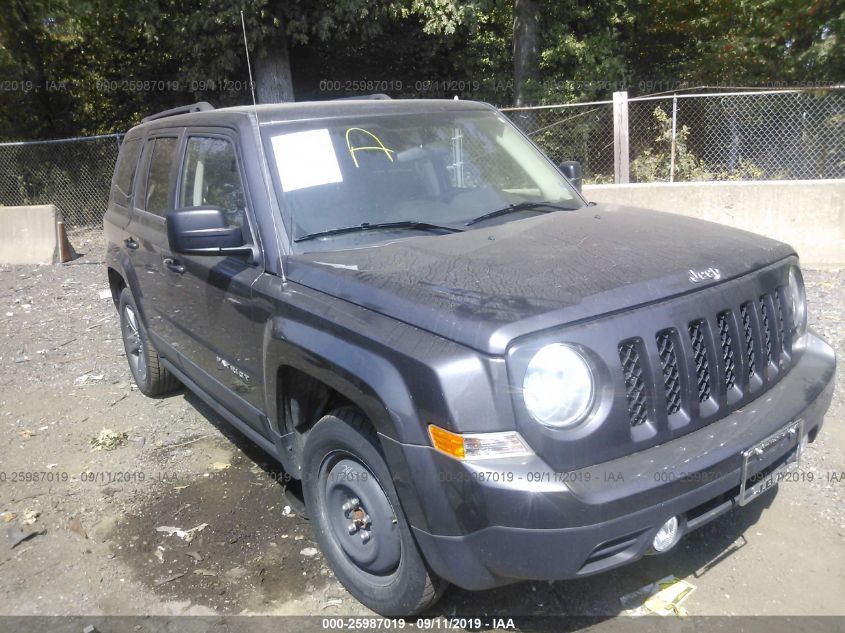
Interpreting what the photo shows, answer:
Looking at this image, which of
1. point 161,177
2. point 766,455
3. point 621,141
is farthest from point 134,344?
point 621,141

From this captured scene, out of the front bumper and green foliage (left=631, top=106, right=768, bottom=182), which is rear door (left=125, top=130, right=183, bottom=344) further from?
green foliage (left=631, top=106, right=768, bottom=182)

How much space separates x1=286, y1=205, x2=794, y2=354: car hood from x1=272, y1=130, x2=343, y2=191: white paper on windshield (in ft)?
1.39

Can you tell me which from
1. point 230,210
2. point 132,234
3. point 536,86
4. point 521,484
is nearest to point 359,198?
point 230,210

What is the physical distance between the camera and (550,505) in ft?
7.08

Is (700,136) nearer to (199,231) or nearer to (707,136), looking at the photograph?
(707,136)

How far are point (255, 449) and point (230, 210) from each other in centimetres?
179

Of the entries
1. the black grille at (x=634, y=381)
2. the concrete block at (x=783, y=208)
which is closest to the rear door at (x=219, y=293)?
the black grille at (x=634, y=381)

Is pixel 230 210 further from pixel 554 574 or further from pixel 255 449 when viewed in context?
pixel 554 574

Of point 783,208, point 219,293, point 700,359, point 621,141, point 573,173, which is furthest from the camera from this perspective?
point 621,141

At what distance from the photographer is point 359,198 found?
329cm

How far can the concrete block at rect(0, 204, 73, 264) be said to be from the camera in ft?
35.7

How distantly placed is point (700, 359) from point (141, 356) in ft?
14.2

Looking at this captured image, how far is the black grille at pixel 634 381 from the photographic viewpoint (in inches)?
92.2

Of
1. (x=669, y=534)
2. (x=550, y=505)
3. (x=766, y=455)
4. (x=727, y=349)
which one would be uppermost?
(x=727, y=349)
